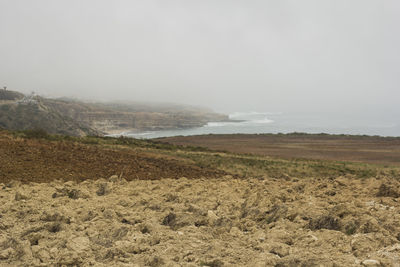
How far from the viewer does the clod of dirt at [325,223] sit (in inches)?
221

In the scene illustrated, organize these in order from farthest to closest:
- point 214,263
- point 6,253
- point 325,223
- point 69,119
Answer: point 69,119 < point 325,223 < point 6,253 < point 214,263

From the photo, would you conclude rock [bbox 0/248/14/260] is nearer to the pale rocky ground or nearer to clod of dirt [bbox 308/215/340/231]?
the pale rocky ground

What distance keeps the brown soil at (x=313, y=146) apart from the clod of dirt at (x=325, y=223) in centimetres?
2919

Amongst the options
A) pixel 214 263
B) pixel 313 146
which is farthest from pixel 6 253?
pixel 313 146

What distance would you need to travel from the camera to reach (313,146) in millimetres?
44000

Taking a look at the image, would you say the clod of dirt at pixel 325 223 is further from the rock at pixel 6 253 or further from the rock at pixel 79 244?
the rock at pixel 6 253

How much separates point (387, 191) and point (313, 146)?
121 feet

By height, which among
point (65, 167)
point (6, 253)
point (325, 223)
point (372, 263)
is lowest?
point (65, 167)

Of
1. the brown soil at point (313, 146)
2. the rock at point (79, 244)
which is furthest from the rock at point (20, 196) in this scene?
the brown soil at point (313, 146)

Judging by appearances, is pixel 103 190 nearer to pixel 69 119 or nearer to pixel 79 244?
pixel 79 244

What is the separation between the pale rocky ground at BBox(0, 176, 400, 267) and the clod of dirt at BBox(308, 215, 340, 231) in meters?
0.02

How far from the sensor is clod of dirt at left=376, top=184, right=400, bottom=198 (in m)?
8.95

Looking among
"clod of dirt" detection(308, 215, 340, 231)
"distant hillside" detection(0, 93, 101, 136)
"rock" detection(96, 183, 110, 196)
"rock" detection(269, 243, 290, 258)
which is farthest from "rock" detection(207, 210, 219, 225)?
"distant hillside" detection(0, 93, 101, 136)

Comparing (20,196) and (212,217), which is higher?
(212,217)
